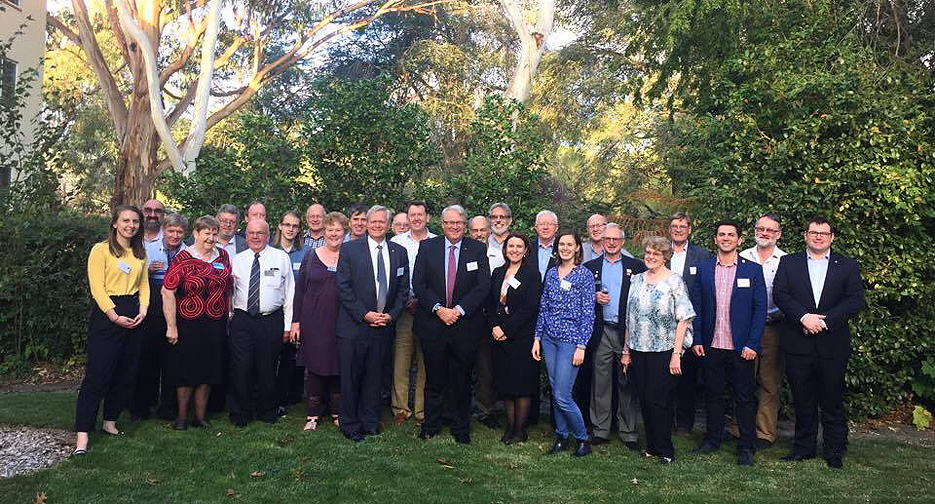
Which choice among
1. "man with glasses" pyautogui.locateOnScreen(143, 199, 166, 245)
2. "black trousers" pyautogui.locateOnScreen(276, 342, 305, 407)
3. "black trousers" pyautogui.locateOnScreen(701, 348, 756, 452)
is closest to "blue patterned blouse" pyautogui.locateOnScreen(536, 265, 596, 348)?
"black trousers" pyautogui.locateOnScreen(701, 348, 756, 452)

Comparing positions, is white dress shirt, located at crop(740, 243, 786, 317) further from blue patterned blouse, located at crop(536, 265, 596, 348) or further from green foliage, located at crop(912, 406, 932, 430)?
green foliage, located at crop(912, 406, 932, 430)

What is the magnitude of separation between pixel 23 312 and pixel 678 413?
23.9 ft

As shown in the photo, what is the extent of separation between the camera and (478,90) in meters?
23.5

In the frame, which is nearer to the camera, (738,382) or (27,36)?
(738,382)

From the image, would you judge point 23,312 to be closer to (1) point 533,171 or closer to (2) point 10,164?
(2) point 10,164

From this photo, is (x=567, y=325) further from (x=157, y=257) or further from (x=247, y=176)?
(x=247, y=176)

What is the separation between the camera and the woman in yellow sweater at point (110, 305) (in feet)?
18.8

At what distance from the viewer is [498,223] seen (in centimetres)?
688

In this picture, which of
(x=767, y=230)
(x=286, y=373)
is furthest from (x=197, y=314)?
(x=767, y=230)

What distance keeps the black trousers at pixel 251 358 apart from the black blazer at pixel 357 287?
0.63 m

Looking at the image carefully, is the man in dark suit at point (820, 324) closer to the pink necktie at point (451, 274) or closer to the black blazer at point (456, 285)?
the black blazer at point (456, 285)

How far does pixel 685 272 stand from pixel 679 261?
0.13 metres

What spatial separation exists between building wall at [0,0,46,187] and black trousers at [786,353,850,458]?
1944 centimetres

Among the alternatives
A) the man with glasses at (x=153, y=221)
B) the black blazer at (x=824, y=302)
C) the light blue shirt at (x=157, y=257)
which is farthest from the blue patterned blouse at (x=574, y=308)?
the man with glasses at (x=153, y=221)
